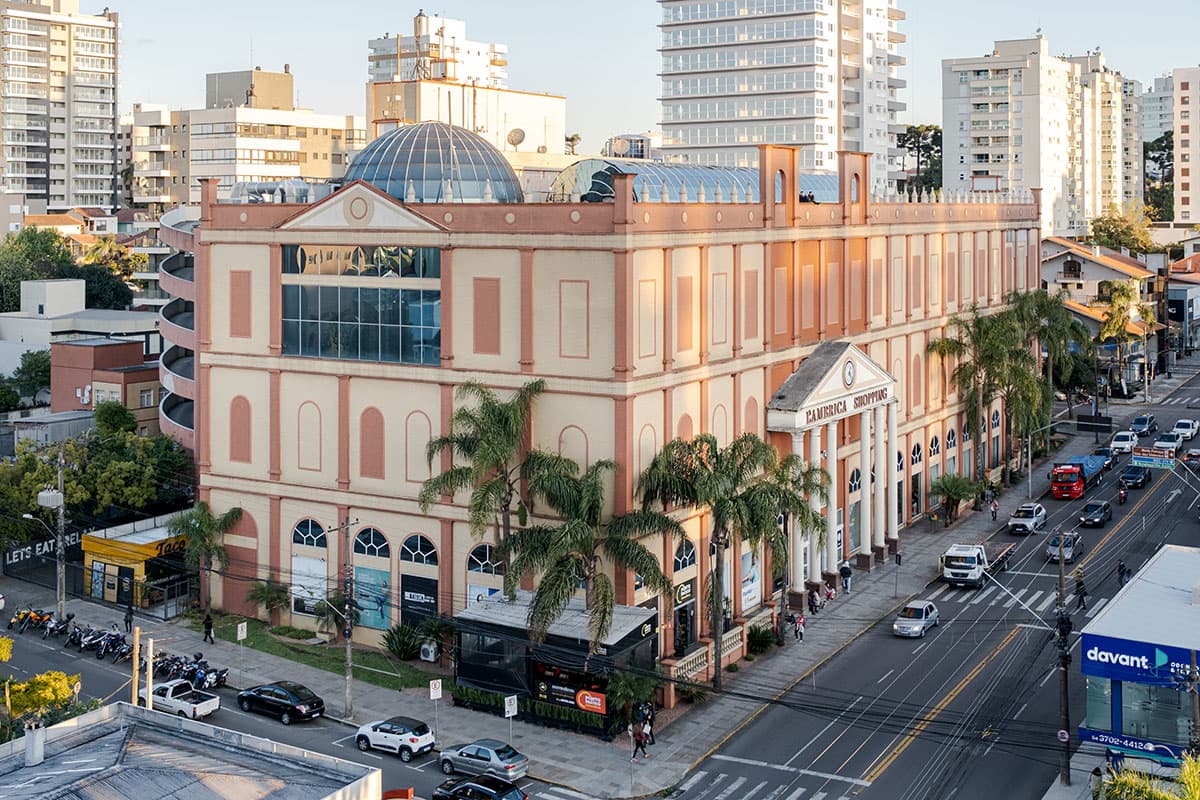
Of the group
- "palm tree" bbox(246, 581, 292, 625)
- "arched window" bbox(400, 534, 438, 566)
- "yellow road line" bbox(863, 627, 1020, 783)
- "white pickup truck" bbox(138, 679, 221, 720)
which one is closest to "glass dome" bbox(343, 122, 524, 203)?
"arched window" bbox(400, 534, 438, 566)

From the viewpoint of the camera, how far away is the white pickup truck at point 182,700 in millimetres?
54219

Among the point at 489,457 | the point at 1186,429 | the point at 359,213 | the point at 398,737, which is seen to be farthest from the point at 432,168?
the point at 1186,429

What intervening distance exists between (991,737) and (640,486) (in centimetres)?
1615

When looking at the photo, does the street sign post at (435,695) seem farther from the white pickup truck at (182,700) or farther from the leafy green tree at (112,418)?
the leafy green tree at (112,418)

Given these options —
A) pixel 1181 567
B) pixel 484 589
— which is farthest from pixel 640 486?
pixel 1181 567

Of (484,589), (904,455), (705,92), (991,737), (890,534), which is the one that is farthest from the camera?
(705,92)

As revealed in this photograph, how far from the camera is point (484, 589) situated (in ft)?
198

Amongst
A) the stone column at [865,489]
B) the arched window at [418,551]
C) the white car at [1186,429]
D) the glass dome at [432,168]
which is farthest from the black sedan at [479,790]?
the white car at [1186,429]

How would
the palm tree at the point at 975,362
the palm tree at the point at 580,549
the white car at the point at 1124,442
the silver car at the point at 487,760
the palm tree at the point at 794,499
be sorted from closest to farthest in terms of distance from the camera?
the silver car at the point at 487,760 → the palm tree at the point at 580,549 → the palm tree at the point at 794,499 → the palm tree at the point at 975,362 → the white car at the point at 1124,442

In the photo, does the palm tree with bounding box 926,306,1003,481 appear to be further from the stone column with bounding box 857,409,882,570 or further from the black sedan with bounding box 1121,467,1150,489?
the stone column with bounding box 857,409,882,570

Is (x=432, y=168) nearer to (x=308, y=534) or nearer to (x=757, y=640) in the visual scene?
(x=308, y=534)

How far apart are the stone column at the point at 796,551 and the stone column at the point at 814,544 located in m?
0.57

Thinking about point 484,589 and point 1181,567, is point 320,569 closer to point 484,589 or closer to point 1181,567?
point 484,589

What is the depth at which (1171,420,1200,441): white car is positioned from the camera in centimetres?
11181
